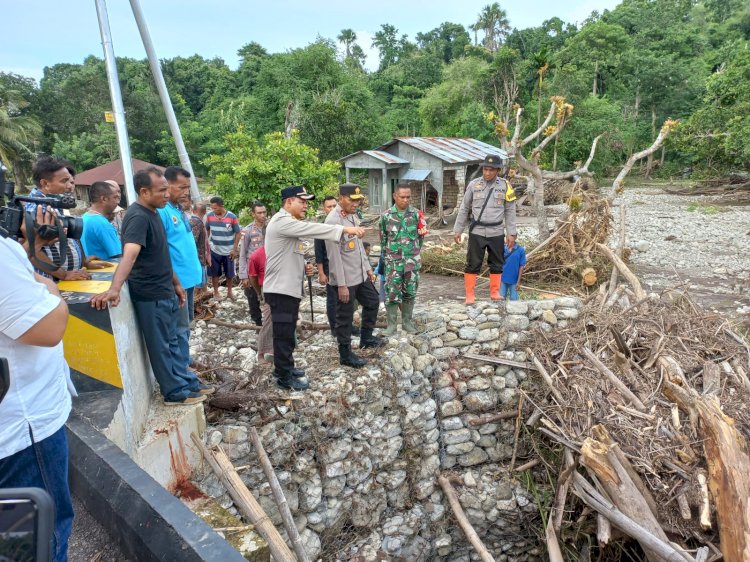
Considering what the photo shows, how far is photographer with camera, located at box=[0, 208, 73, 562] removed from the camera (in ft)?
5.29

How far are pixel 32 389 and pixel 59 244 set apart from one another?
1369 mm

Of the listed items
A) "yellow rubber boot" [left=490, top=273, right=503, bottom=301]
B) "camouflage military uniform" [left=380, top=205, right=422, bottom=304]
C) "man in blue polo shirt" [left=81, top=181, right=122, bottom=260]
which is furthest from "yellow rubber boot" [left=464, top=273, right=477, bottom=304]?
"man in blue polo shirt" [left=81, top=181, right=122, bottom=260]

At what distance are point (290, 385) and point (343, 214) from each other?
168 cm

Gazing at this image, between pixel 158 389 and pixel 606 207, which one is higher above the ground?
pixel 606 207

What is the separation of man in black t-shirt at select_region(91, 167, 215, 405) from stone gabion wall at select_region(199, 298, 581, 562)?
0.87 meters

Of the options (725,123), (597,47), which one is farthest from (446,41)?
(725,123)

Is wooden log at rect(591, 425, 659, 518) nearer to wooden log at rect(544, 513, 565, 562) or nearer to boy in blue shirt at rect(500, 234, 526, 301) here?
wooden log at rect(544, 513, 565, 562)

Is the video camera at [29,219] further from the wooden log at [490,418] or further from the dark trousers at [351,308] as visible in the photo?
the wooden log at [490,418]

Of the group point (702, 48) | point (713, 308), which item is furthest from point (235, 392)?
point (702, 48)

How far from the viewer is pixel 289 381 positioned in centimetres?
460

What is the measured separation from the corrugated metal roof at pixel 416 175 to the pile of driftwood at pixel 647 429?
32.5 ft

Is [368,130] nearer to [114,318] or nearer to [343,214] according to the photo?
[343,214]

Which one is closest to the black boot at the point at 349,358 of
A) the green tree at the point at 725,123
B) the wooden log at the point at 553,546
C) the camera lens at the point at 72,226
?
the wooden log at the point at 553,546

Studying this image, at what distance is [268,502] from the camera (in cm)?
427
